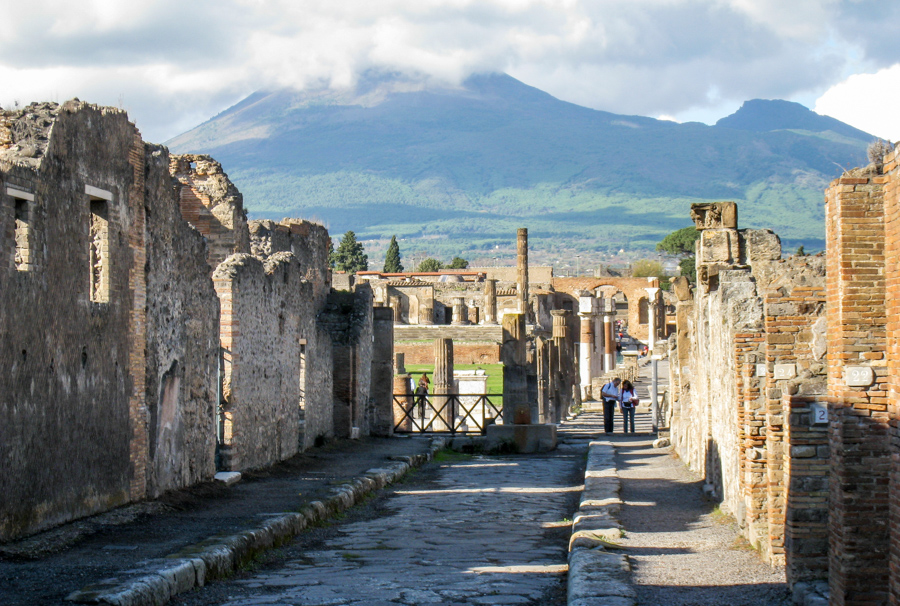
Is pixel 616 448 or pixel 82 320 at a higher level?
pixel 82 320

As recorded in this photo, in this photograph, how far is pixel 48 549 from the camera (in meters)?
8.02

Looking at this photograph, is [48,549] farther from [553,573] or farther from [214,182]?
[214,182]

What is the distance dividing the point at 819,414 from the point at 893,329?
79.5 inches

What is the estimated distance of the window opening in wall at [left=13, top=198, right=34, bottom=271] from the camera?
27.9ft

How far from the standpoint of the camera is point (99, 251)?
10133 mm

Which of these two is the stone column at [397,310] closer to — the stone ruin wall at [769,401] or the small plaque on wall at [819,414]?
the stone ruin wall at [769,401]

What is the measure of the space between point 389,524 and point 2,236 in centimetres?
509

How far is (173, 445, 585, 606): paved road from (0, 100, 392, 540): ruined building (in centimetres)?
177

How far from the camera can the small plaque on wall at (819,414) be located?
7.48 meters

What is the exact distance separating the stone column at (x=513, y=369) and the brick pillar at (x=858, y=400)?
15.0 m

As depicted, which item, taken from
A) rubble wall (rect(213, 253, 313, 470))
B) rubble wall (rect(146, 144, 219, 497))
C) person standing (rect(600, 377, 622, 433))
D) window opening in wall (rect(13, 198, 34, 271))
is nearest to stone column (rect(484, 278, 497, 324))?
person standing (rect(600, 377, 622, 433))

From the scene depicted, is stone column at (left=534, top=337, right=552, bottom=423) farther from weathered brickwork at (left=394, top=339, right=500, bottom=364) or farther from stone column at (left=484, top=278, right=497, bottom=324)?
stone column at (left=484, top=278, right=497, bottom=324)

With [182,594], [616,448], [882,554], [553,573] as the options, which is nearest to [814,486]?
[882,554]

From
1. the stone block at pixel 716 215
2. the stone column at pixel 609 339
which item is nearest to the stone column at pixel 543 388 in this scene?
the stone block at pixel 716 215
